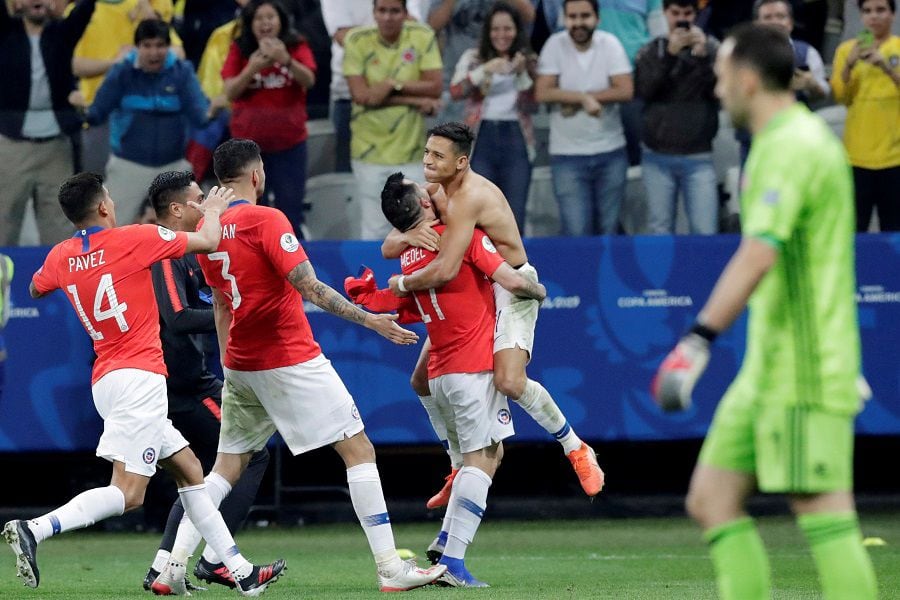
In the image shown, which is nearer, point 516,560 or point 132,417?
point 132,417

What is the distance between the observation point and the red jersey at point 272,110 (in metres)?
11.0

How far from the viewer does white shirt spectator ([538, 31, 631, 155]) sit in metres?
11.0

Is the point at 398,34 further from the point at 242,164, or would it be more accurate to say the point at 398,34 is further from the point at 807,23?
the point at 242,164

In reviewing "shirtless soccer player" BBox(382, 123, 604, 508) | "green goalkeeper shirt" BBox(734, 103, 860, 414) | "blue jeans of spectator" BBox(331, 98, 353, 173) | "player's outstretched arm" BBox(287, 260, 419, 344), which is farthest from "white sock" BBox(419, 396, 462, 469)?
"green goalkeeper shirt" BBox(734, 103, 860, 414)

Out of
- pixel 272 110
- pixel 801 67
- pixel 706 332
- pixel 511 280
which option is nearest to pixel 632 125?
pixel 801 67

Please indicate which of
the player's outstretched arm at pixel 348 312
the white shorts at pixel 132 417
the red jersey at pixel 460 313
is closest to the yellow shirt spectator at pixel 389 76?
the red jersey at pixel 460 313

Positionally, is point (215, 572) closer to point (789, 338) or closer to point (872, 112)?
point (789, 338)

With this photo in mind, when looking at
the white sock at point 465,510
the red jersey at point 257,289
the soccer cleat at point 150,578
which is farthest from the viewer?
the soccer cleat at point 150,578

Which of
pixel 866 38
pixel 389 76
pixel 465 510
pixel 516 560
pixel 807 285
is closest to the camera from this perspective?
pixel 807 285

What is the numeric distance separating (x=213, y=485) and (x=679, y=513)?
18.0ft

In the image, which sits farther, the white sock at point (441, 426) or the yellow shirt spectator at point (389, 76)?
the yellow shirt spectator at point (389, 76)

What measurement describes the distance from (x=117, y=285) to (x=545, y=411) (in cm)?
253

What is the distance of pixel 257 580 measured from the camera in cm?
716

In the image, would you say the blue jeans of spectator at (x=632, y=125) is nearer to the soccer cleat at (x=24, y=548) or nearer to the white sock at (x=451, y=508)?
the white sock at (x=451, y=508)
